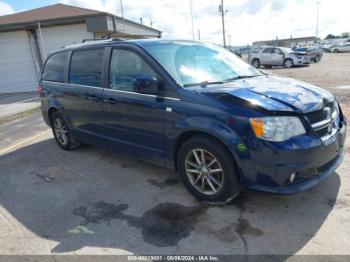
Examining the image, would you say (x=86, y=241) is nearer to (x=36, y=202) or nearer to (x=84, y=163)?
(x=36, y=202)

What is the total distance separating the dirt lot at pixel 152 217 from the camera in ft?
9.58

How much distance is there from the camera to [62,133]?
5938 mm

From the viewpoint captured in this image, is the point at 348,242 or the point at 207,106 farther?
the point at 207,106

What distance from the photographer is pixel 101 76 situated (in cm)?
457

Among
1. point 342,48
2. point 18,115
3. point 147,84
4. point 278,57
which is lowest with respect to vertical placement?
point 342,48

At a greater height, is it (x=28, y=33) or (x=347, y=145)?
(x=28, y=33)

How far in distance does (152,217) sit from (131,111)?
55.6 inches

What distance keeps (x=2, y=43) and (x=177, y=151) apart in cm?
1699

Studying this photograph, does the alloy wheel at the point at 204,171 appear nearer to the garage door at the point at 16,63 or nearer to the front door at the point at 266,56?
the garage door at the point at 16,63

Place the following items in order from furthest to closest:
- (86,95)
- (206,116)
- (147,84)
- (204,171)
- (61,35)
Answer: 1. (61,35)
2. (86,95)
3. (147,84)
4. (204,171)
5. (206,116)

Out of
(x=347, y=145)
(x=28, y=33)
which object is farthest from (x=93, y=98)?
(x=28, y=33)

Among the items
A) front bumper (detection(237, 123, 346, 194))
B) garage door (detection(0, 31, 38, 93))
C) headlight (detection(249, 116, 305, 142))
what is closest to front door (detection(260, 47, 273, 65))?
garage door (detection(0, 31, 38, 93))

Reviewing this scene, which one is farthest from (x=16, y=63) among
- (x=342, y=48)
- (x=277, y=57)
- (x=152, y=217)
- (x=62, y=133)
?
(x=342, y=48)

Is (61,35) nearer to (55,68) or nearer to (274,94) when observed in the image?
(55,68)
